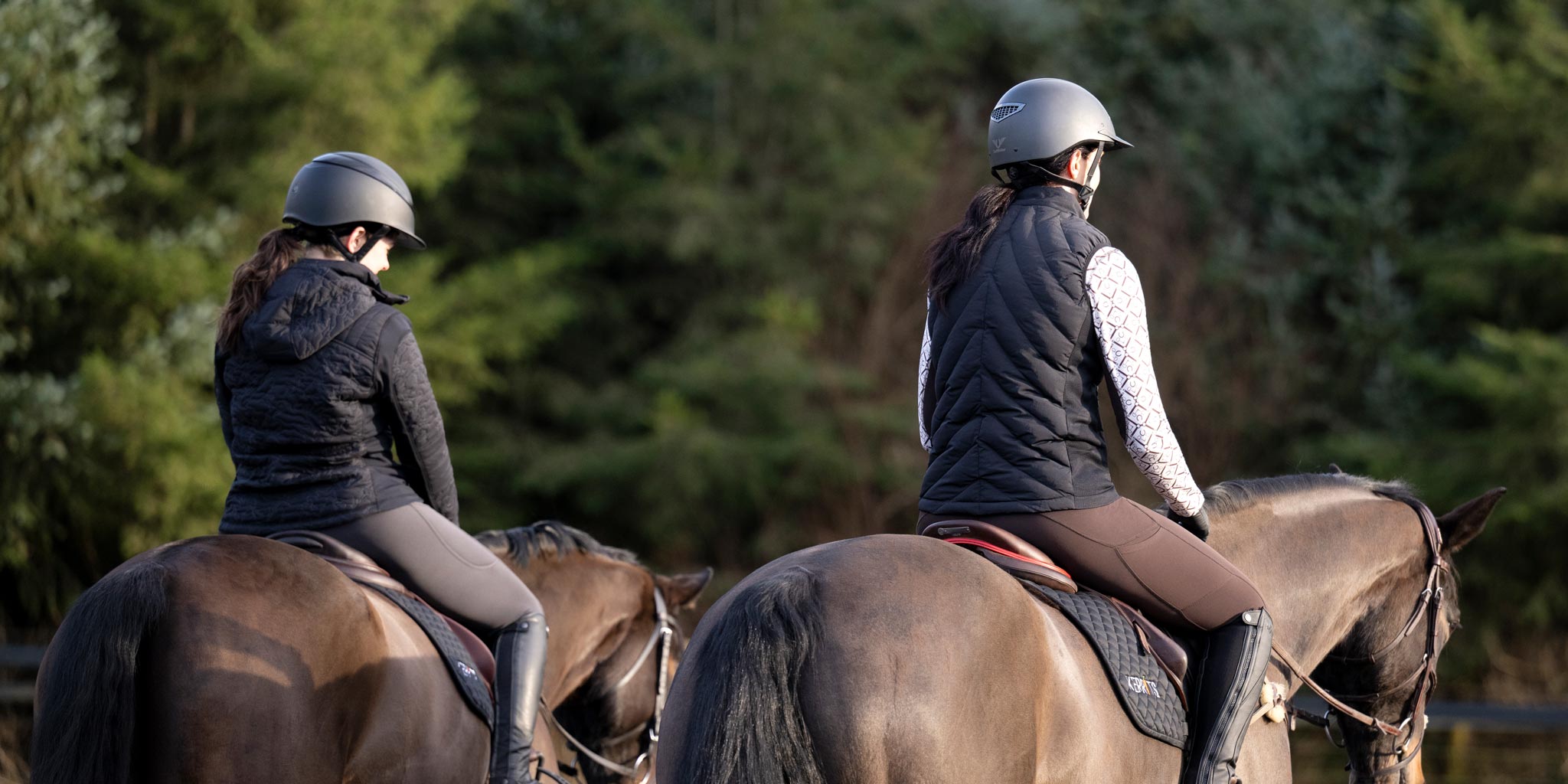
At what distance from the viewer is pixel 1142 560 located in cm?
363

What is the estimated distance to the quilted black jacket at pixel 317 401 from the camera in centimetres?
407

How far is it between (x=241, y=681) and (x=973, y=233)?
2.14 meters

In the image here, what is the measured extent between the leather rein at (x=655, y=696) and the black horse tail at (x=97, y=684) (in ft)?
7.24

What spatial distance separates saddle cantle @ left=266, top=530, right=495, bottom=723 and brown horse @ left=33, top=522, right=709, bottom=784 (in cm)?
4

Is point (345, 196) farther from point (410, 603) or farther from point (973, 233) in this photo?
point (973, 233)

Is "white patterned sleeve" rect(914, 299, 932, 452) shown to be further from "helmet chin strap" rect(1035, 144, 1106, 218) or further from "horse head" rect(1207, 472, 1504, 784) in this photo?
"horse head" rect(1207, 472, 1504, 784)

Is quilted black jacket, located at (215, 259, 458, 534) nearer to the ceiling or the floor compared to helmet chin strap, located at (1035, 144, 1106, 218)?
Result: nearer to the floor

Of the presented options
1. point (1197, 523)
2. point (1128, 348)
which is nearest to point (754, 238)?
point (1197, 523)

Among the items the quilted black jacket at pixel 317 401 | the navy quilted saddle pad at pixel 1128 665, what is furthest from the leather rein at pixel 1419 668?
the quilted black jacket at pixel 317 401

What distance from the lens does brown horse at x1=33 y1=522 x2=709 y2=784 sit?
3342 millimetres

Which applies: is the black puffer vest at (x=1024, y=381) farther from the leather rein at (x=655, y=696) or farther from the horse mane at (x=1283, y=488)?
the leather rein at (x=655, y=696)

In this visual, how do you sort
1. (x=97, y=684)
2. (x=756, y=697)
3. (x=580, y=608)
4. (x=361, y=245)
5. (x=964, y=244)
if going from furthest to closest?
(x=580, y=608) < (x=361, y=245) < (x=964, y=244) < (x=97, y=684) < (x=756, y=697)

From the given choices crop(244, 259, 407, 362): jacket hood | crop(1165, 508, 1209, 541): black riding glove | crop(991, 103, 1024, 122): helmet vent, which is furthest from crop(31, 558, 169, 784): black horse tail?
crop(1165, 508, 1209, 541): black riding glove

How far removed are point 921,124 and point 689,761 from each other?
18706 mm
